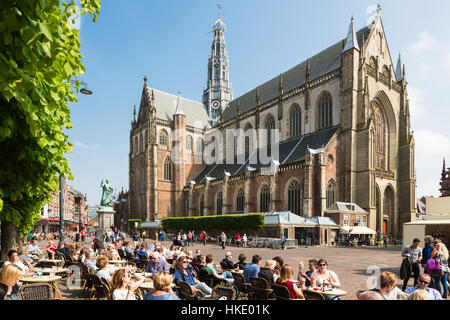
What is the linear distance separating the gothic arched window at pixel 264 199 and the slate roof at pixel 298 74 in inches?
517

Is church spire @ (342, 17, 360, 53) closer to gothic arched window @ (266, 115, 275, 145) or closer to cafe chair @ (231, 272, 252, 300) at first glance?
gothic arched window @ (266, 115, 275, 145)

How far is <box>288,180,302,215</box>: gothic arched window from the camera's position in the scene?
30259 mm

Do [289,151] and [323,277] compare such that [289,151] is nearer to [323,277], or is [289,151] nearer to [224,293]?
[323,277]

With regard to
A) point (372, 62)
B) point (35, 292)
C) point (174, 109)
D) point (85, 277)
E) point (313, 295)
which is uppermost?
point (372, 62)

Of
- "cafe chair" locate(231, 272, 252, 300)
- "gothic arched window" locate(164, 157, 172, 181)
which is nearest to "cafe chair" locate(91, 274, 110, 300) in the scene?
"cafe chair" locate(231, 272, 252, 300)

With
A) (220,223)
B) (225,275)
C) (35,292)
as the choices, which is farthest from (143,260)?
(220,223)

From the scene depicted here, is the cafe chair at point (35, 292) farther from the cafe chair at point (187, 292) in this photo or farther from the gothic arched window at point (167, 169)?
the gothic arched window at point (167, 169)

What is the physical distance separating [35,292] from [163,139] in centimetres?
4533

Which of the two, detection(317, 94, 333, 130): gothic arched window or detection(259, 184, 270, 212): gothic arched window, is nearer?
detection(317, 94, 333, 130): gothic arched window

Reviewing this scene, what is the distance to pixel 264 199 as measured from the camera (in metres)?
34.5

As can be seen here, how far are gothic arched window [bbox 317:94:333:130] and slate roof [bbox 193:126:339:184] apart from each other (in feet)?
2.93

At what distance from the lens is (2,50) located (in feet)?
11.6

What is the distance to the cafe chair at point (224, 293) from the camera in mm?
5055

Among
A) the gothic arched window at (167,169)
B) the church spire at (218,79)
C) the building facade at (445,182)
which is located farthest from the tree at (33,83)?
the building facade at (445,182)
